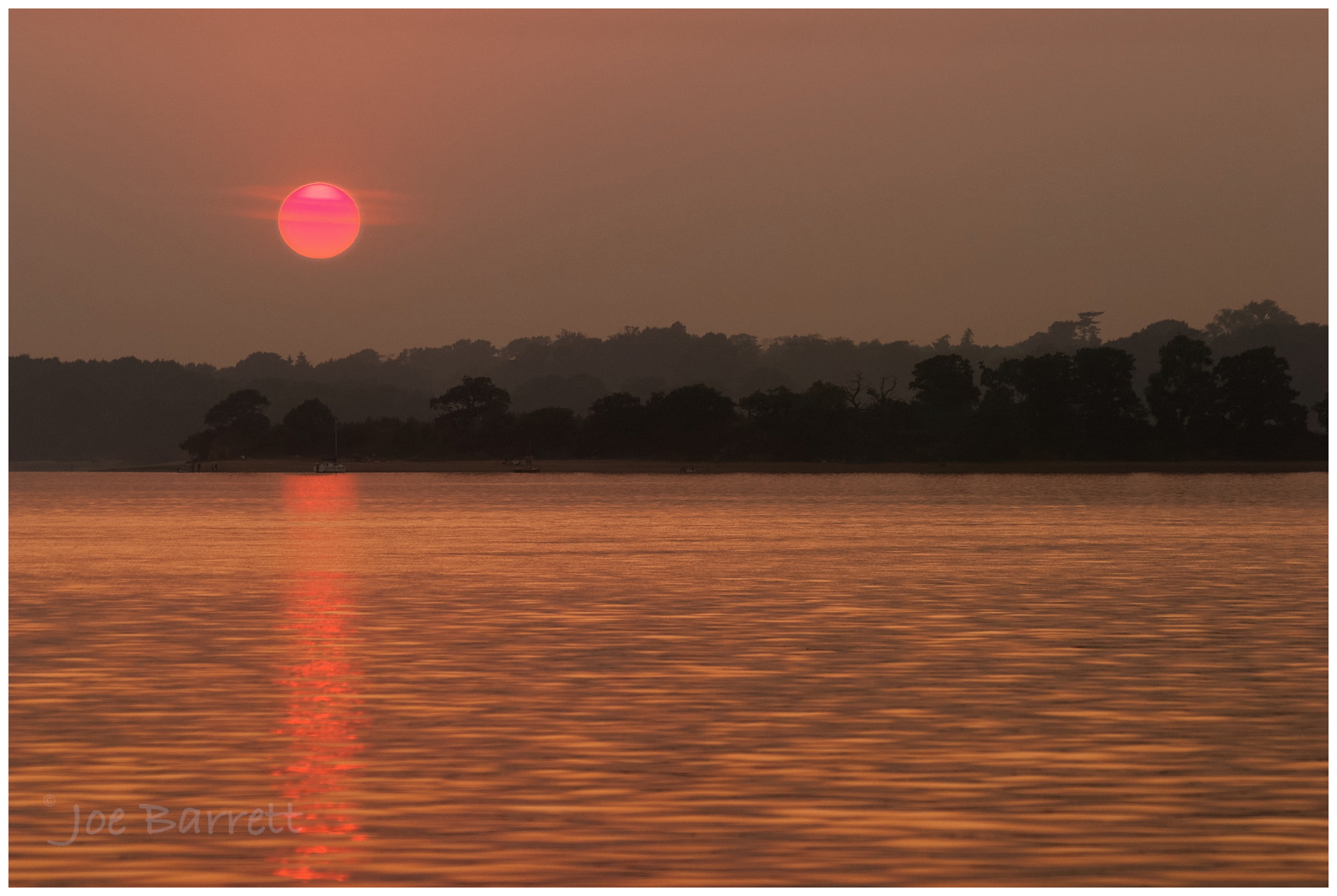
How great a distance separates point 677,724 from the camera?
63.6ft

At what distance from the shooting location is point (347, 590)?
39.3m

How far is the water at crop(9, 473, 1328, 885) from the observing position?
1355cm

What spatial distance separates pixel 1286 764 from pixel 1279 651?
9492 mm

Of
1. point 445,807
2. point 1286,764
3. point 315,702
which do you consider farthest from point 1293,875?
point 315,702

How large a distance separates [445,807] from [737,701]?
21.9ft

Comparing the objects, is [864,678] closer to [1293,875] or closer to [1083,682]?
[1083,682]

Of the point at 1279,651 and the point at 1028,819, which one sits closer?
the point at 1028,819

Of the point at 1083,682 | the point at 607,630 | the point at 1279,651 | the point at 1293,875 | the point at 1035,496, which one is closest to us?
the point at 1293,875

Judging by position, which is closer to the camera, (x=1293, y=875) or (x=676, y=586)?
(x=1293, y=875)

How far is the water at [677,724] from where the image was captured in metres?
13.5

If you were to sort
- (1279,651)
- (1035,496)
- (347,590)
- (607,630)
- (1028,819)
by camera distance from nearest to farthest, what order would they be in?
(1028,819) < (1279,651) < (607,630) < (347,590) < (1035,496)

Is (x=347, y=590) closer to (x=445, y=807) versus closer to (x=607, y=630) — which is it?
(x=607, y=630)

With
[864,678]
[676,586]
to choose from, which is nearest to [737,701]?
[864,678]

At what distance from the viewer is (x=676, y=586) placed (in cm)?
3959
